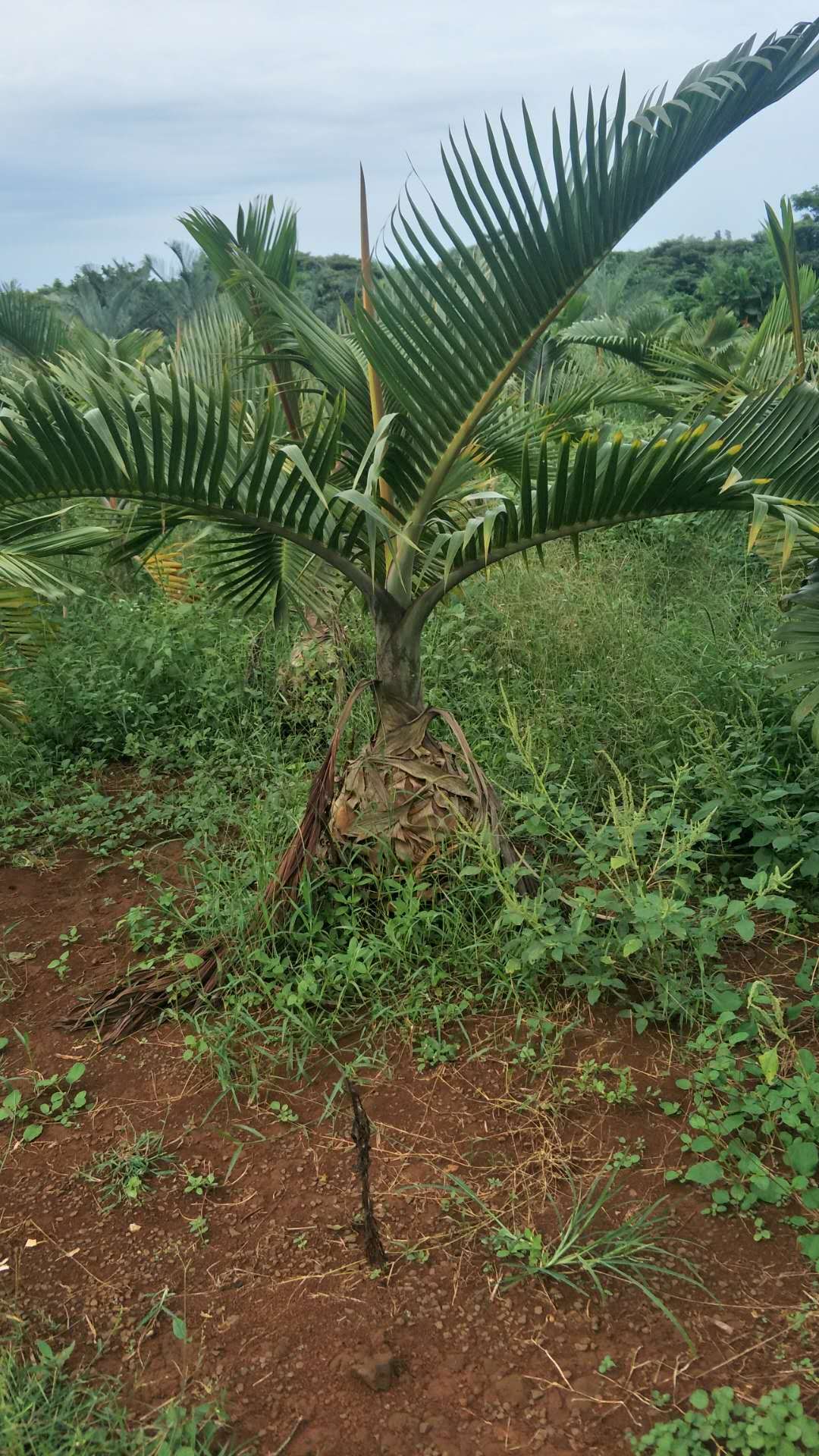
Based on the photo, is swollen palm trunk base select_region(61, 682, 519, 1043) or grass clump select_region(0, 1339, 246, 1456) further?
swollen palm trunk base select_region(61, 682, 519, 1043)

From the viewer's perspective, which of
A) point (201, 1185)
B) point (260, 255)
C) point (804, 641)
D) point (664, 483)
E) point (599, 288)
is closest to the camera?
point (201, 1185)

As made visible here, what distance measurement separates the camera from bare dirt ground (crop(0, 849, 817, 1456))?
165cm

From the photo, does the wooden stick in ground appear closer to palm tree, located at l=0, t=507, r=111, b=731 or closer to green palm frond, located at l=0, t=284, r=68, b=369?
palm tree, located at l=0, t=507, r=111, b=731

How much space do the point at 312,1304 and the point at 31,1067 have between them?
0.99 metres

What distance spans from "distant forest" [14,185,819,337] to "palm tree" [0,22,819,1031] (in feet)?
29.6

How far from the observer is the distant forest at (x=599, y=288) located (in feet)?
47.4

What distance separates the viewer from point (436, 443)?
2.53 meters

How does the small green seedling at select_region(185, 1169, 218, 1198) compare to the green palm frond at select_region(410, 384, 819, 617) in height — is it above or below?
below

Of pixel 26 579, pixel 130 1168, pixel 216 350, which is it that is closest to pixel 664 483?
pixel 26 579

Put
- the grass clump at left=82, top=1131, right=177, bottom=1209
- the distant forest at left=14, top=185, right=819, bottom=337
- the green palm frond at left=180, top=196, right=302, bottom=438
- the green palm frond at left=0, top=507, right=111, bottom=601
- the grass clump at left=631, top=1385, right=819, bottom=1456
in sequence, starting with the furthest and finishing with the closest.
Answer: the distant forest at left=14, top=185, right=819, bottom=337 → the green palm frond at left=180, top=196, right=302, bottom=438 → the green palm frond at left=0, top=507, right=111, bottom=601 → the grass clump at left=82, top=1131, right=177, bottom=1209 → the grass clump at left=631, top=1385, right=819, bottom=1456

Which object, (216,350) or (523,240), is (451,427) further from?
(216,350)

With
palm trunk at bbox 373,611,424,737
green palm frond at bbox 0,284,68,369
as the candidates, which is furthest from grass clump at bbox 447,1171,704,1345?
green palm frond at bbox 0,284,68,369

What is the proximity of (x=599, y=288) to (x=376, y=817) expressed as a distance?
47.2 feet

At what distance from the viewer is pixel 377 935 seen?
2727 millimetres
